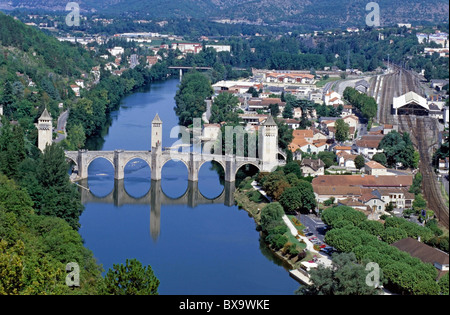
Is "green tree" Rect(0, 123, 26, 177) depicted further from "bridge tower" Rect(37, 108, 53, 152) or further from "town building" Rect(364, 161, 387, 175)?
"town building" Rect(364, 161, 387, 175)

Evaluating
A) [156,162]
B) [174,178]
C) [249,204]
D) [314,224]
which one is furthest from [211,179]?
[314,224]

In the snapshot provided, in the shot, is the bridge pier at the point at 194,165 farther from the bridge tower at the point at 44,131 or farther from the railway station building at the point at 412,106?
the railway station building at the point at 412,106

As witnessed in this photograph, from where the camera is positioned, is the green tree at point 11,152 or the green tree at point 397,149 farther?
the green tree at point 397,149

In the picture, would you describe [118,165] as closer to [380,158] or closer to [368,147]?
[380,158]
